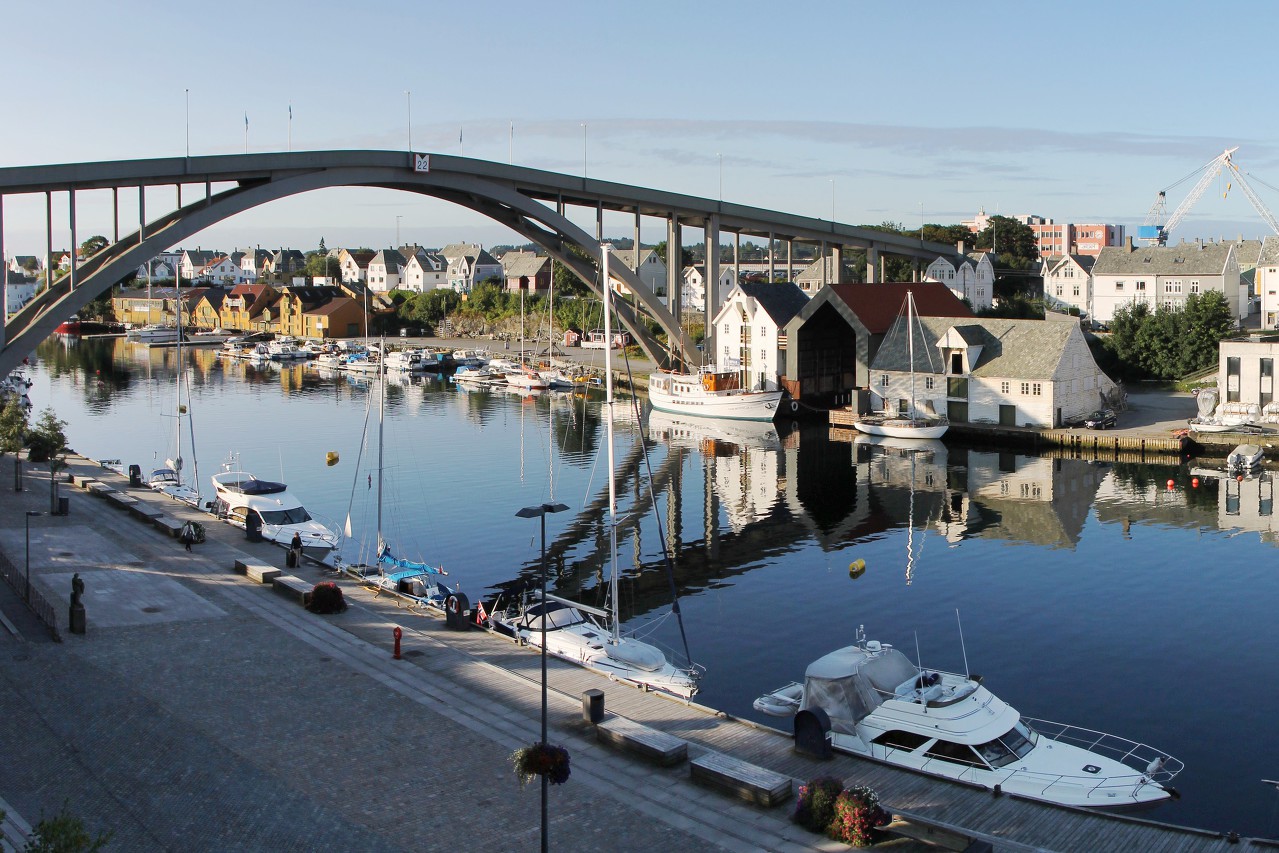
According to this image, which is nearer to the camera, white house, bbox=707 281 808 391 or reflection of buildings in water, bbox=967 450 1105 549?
reflection of buildings in water, bbox=967 450 1105 549

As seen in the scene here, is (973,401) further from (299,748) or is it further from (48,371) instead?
(48,371)

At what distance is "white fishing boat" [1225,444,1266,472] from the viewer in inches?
2122

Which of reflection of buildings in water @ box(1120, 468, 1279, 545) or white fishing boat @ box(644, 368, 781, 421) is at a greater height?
white fishing boat @ box(644, 368, 781, 421)

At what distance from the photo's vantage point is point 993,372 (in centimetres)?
6569

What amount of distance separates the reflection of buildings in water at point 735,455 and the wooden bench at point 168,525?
19.4m

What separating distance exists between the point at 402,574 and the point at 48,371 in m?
90.2

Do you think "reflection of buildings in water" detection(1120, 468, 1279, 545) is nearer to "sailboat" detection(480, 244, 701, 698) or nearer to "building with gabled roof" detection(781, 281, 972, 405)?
"building with gabled roof" detection(781, 281, 972, 405)

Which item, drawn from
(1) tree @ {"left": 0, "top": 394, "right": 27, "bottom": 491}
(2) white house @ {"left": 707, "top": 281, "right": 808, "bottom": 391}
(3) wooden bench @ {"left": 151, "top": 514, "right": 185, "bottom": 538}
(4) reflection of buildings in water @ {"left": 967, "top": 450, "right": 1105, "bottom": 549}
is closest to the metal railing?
(3) wooden bench @ {"left": 151, "top": 514, "right": 185, "bottom": 538}

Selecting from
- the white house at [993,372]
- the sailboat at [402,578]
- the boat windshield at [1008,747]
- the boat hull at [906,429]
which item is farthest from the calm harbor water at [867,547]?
the white house at [993,372]

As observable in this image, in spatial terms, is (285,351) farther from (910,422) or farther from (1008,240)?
(1008,240)

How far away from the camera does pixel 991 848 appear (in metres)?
16.2

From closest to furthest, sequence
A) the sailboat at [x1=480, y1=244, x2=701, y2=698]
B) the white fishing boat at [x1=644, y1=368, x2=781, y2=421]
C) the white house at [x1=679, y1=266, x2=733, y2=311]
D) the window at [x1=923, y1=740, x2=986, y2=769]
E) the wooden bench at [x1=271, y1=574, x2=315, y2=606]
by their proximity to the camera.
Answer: the window at [x1=923, y1=740, x2=986, y2=769] < the sailboat at [x1=480, y1=244, x2=701, y2=698] < the wooden bench at [x1=271, y1=574, x2=315, y2=606] < the white fishing boat at [x1=644, y1=368, x2=781, y2=421] < the white house at [x1=679, y1=266, x2=733, y2=311]

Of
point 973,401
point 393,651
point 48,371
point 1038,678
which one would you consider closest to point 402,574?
point 393,651

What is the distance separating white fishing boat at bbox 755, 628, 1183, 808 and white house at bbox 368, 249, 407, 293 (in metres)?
164
